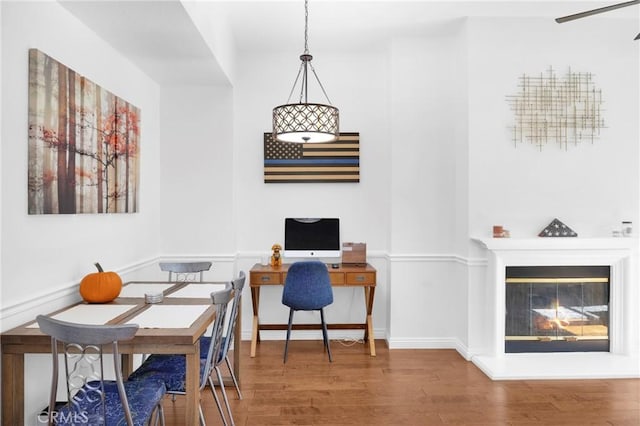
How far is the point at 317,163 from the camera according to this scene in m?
4.31

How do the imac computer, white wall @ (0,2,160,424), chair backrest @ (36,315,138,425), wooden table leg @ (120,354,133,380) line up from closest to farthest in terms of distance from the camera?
chair backrest @ (36,315,138,425)
white wall @ (0,2,160,424)
wooden table leg @ (120,354,133,380)
the imac computer

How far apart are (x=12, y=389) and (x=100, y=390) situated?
0.41 m

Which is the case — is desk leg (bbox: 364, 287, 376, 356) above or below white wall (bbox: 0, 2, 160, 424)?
below

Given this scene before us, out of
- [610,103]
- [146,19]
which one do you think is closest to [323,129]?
[146,19]

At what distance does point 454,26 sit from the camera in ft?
12.7

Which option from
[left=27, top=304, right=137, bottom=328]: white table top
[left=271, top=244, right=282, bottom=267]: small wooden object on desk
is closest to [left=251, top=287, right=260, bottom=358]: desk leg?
[left=271, top=244, right=282, bottom=267]: small wooden object on desk

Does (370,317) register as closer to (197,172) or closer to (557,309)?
(557,309)

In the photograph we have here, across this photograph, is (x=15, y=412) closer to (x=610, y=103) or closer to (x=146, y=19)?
(x=146, y=19)

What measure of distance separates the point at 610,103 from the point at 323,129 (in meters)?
2.75

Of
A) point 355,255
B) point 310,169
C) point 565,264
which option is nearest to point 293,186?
point 310,169

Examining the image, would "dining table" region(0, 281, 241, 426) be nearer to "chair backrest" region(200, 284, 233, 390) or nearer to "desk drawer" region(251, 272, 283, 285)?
"chair backrest" region(200, 284, 233, 390)

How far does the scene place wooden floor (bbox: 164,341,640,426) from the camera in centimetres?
268

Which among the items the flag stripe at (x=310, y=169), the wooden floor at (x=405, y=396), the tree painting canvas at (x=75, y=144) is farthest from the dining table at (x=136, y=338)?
the flag stripe at (x=310, y=169)

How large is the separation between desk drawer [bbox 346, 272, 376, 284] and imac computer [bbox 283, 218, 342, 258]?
37 cm
